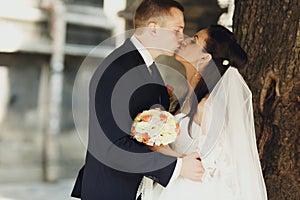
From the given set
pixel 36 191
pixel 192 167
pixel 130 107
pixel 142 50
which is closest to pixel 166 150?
pixel 192 167

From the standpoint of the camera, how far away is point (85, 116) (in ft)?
24.3

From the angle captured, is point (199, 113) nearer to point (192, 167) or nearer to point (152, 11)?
point (192, 167)

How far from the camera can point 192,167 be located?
2.24 meters

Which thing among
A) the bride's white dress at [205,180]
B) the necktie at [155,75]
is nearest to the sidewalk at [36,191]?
the bride's white dress at [205,180]

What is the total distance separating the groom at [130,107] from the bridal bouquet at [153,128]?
0.14 feet

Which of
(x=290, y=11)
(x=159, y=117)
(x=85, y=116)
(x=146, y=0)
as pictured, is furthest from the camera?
(x=85, y=116)

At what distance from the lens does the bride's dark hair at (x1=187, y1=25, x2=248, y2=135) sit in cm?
238

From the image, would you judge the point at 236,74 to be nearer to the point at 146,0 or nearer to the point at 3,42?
the point at 146,0

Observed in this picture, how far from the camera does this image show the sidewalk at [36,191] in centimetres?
686

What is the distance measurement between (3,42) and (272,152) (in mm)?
5356

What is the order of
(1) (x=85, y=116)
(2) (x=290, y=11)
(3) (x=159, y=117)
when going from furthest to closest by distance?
Answer: (1) (x=85, y=116)
(2) (x=290, y=11)
(3) (x=159, y=117)

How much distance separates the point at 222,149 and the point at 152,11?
614 mm

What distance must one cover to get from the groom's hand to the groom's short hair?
1.73ft

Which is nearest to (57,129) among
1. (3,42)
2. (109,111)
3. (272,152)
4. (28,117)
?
(28,117)
